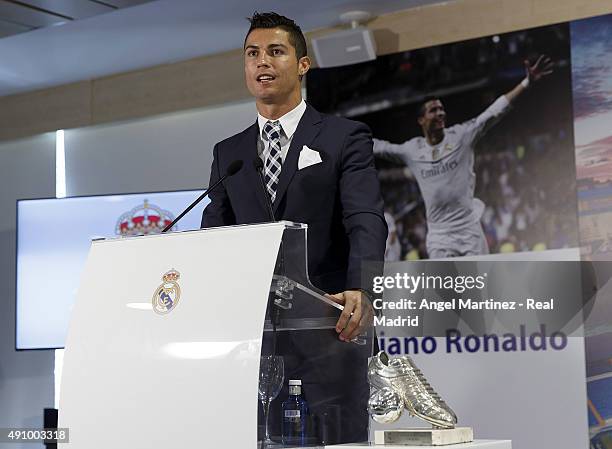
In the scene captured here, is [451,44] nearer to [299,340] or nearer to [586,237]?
[586,237]

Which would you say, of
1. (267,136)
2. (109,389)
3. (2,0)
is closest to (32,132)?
(2,0)

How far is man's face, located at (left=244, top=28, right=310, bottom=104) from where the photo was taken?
7.91 feet

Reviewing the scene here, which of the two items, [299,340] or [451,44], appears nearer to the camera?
[299,340]

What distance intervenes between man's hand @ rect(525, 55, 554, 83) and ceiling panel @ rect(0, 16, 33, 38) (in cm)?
263

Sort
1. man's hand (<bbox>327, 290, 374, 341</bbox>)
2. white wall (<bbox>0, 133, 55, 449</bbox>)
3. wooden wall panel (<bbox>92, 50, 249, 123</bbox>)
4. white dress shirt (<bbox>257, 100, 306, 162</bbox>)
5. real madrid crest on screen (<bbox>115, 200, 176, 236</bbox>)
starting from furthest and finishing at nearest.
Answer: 1. white wall (<bbox>0, 133, 55, 449</bbox>)
2. wooden wall panel (<bbox>92, 50, 249, 123</bbox>)
3. real madrid crest on screen (<bbox>115, 200, 176, 236</bbox>)
4. white dress shirt (<bbox>257, 100, 306, 162</bbox>)
5. man's hand (<bbox>327, 290, 374, 341</bbox>)

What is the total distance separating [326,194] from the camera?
7.91 feet

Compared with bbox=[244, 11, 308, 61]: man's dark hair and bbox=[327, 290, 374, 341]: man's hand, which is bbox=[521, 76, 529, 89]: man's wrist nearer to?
bbox=[244, 11, 308, 61]: man's dark hair

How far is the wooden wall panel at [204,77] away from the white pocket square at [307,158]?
2.99 m

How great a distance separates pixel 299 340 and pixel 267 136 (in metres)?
0.72

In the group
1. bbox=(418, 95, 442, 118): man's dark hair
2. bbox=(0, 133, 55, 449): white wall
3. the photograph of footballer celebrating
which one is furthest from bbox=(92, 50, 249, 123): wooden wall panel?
bbox=(418, 95, 442, 118): man's dark hair

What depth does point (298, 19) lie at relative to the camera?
18.4 feet

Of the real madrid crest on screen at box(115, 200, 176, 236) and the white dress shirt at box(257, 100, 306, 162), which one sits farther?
the real madrid crest on screen at box(115, 200, 176, 236)

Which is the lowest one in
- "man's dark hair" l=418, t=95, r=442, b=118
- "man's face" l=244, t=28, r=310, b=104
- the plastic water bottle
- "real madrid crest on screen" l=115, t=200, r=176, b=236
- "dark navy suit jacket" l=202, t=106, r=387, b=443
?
the plastic water bottle

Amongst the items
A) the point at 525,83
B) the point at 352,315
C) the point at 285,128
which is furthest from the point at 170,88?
the point at 352,315
